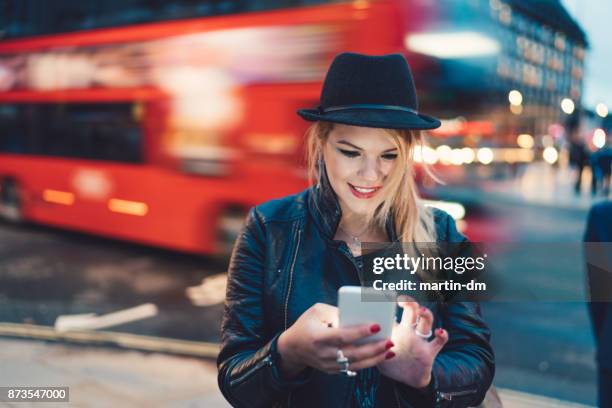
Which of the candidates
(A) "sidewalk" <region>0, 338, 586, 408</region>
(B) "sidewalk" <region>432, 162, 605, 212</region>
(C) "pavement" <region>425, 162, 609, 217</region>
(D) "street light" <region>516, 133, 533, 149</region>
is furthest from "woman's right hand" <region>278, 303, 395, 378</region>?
(D) "street light" <region>516, 133, 533, 149</region>

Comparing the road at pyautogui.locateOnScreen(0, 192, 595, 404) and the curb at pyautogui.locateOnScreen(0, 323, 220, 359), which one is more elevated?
the curb at pyautogui.locateOnScreen(0, 323, 220, 359)

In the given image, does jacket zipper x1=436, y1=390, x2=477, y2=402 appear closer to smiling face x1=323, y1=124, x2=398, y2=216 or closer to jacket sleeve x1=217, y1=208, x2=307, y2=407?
jacket sleeve x1=217, y1=208, x2=307, y2=407

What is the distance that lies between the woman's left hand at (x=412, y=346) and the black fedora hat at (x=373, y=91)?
51cm

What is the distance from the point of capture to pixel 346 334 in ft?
4.04

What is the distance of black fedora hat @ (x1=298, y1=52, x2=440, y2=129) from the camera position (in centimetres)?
158

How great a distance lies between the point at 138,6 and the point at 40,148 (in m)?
3.44

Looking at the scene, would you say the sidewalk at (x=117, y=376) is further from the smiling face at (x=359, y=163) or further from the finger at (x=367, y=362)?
the finger at (x=367, y=362)

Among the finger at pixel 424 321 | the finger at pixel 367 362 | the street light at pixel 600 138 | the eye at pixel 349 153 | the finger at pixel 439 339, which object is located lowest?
the street light at pixel 600 138

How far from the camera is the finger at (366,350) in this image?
124cm

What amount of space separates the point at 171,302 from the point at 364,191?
5.59 meters

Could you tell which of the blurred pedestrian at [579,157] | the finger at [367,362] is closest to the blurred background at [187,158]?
the finger at [367,362]

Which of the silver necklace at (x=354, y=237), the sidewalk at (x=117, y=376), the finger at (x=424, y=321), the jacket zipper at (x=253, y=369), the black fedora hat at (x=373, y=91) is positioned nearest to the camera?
the finger at (x=424, y=321)

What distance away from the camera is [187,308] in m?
6.64

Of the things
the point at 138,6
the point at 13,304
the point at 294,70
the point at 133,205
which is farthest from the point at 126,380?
the point at 138,6
